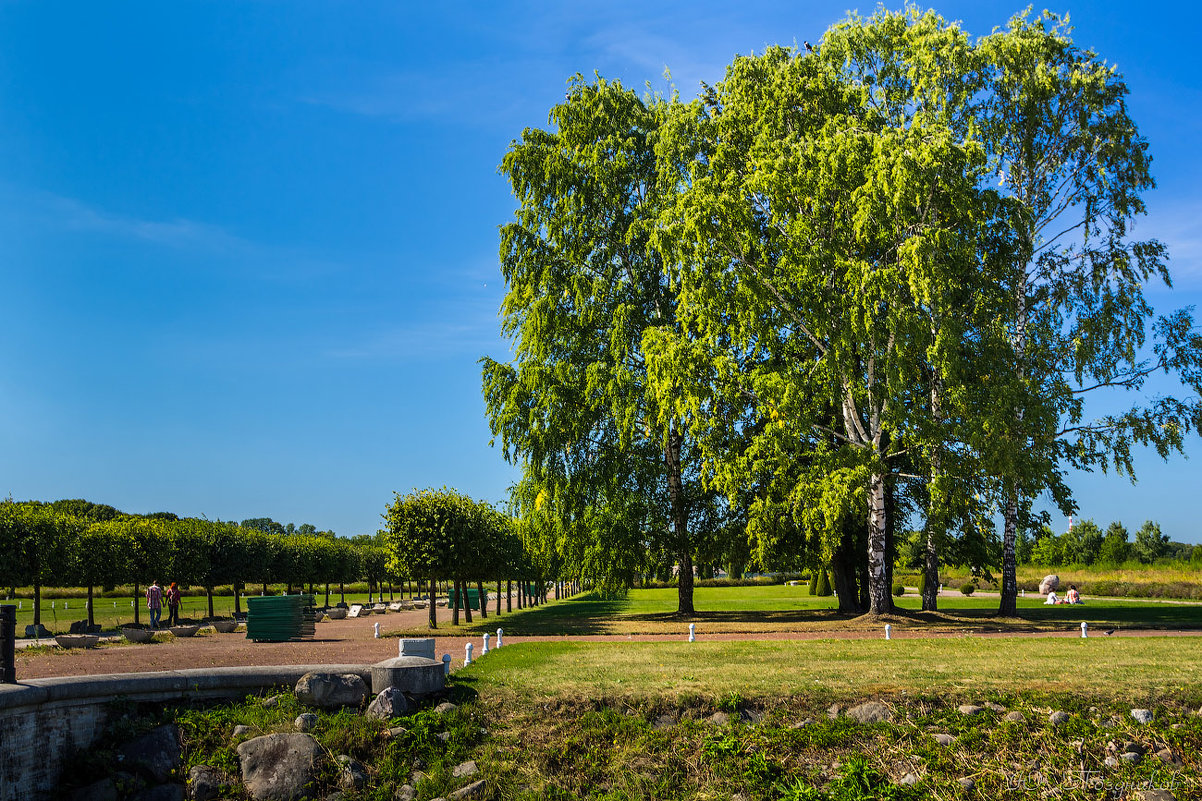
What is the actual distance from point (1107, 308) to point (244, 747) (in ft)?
91.3

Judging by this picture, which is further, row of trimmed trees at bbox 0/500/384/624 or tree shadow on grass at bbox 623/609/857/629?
row of trimmed trees at bbox 0/500/384/624

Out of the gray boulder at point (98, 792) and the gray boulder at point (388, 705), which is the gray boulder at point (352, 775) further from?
the gray boulder at point (98, 792)

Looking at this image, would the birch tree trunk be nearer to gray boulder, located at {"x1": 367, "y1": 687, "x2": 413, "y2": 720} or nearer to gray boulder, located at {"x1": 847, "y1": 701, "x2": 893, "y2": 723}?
gray boulder, located at {"x1": 847, "y1": 701, "x2": 893, "y2": 723}

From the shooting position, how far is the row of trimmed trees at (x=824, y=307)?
26.1 meters

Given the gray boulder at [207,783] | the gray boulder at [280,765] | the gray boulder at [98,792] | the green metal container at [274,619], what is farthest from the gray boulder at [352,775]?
the green metal container at [274,619]

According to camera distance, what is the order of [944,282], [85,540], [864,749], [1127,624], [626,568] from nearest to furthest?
[864,749]
[944,282]
[1127,624]
[626,568]
[85,540]

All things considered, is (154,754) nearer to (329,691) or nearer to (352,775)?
(329,691)

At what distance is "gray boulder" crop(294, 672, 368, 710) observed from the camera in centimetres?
1366

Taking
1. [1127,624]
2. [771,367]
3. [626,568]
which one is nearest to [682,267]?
[771,367]

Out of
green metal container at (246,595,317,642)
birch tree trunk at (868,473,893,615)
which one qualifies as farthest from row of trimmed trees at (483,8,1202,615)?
green metal container at (246,595,317,642)

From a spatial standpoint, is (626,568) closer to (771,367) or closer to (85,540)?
(771,367)

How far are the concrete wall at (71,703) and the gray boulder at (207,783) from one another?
4.59ft

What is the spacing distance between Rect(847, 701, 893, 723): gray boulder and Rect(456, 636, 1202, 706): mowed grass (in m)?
0.61

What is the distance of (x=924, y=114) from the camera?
28.2 metres
